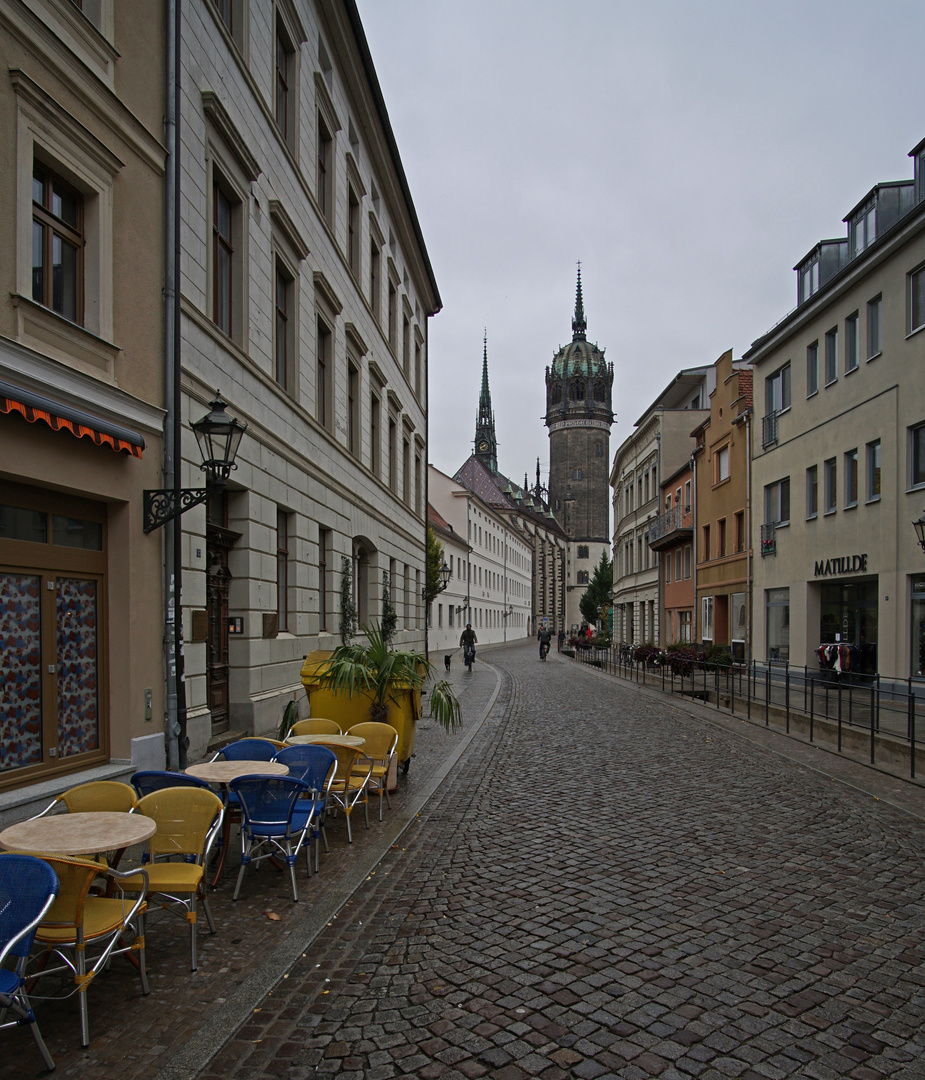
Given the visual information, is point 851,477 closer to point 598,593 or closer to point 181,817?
point 181,817

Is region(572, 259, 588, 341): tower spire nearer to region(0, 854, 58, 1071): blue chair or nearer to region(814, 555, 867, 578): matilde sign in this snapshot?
region(814, 555, 867, 578): matilde sign

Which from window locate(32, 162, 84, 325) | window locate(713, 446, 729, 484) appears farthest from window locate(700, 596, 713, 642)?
window locate(32, 162, 84, 325)

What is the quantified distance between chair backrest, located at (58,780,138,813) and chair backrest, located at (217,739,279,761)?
1.87 metres

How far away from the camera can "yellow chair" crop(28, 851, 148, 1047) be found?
3785mm

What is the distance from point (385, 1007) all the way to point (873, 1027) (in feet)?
7.55

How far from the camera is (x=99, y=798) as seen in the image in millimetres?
5016

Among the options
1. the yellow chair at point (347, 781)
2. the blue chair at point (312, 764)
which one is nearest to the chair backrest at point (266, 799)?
the blue chair at point (312, 764)

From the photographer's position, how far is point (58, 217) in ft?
25.6

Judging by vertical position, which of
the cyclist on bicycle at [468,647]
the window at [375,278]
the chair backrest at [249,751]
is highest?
the window at [375,278]

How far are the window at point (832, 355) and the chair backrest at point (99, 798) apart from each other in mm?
21060

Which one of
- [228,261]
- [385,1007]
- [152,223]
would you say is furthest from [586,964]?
[228,261]

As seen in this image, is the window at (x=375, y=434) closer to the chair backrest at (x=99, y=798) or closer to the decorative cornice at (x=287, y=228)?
the decorative cornice at (x=287, y=228)

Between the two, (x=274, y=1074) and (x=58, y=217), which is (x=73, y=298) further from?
(x=274, y=1074)

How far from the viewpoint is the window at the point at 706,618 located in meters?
32.5
